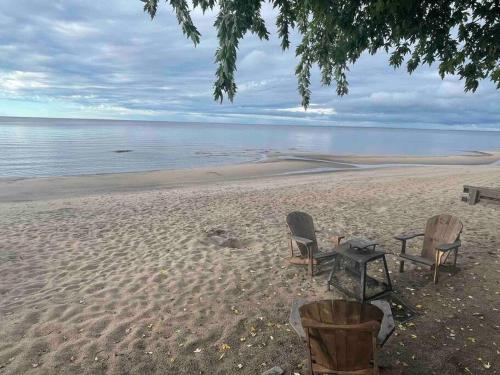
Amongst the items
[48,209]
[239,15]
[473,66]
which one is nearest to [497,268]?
[473,66]

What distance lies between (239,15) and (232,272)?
434cm

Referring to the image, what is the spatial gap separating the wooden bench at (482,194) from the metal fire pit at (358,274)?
21.5 feet

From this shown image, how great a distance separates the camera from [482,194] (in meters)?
11.0

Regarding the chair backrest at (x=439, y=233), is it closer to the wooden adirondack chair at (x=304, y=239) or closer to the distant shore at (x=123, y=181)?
the wooden adirondack chair at (x=304, y=239)

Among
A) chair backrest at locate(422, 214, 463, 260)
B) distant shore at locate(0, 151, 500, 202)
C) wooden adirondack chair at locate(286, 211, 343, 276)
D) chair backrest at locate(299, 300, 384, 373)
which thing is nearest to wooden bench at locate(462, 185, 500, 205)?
chair backrest at locate(422, 214, 463, 260)

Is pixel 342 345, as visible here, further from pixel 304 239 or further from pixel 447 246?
pixel 447 246

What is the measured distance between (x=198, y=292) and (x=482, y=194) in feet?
31.7

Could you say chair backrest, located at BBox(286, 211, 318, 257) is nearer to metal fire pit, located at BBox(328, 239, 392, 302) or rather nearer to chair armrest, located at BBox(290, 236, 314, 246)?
chair armrest, located at BBox(290, 236, 314, 246)

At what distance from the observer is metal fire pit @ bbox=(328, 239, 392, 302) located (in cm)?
511

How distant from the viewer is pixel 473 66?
3820 millimetres

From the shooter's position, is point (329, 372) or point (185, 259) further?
point (185, 259)

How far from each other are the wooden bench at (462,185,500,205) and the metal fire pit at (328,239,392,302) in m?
6.57

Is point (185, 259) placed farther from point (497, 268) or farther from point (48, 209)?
point (48, 209)

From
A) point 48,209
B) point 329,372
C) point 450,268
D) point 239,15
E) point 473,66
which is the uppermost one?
point 239,15
